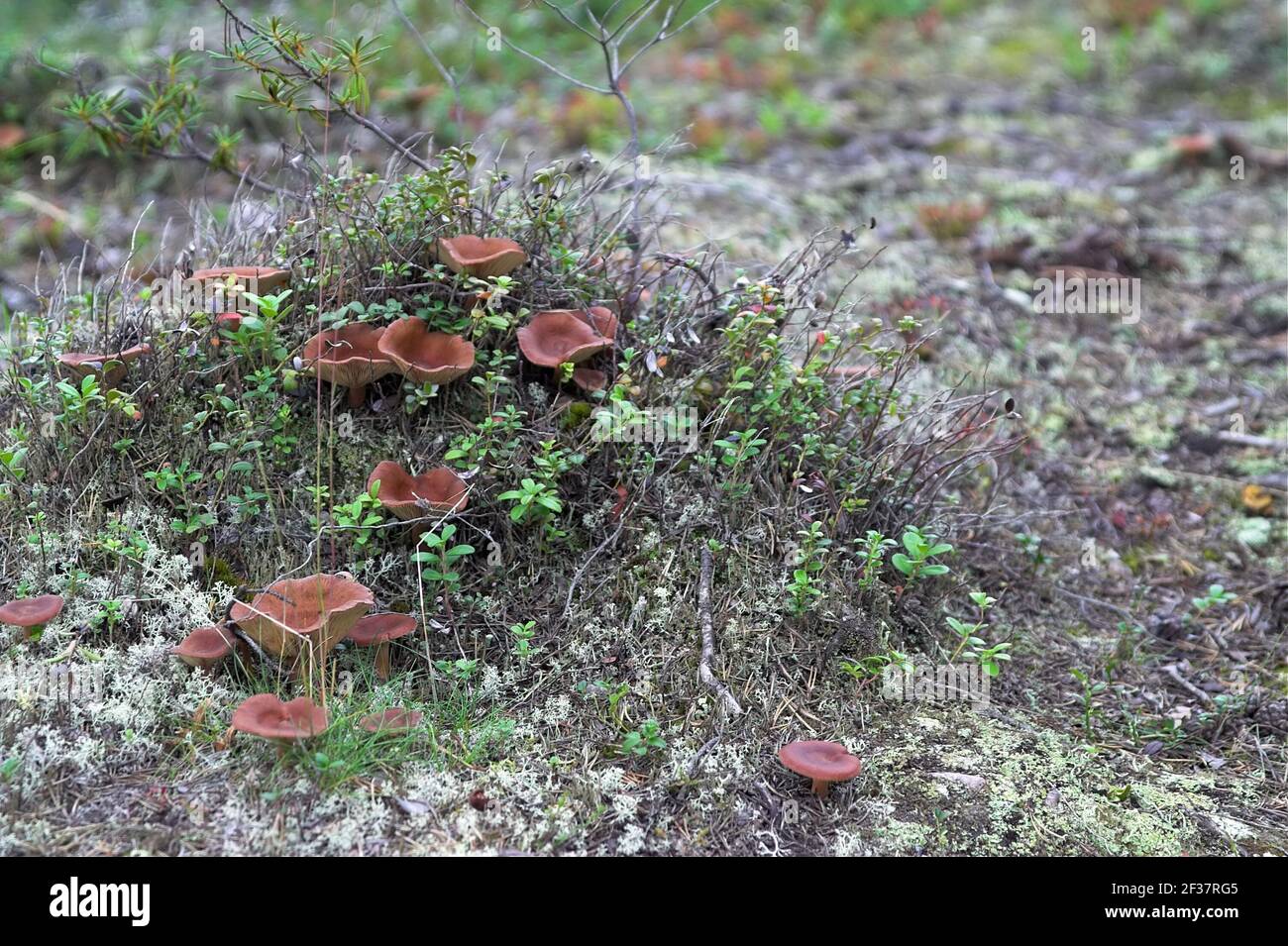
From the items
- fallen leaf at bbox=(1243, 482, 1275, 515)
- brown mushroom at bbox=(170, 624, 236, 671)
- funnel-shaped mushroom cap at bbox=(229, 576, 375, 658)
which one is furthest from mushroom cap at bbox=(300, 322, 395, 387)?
fallen leaf at bbox=(1243, 482, 1275, 515)

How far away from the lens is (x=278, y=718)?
2.62 meters

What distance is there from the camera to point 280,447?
336 cm

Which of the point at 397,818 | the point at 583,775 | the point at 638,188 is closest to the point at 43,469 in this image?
the point at 397,818

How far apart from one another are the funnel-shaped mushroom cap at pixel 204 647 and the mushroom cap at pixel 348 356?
2.81 ft

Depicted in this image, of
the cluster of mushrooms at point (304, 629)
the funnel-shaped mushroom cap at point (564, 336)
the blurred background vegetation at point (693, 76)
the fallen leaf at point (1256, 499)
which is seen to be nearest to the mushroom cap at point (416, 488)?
the cluster of mushrooms at point (304, 629)

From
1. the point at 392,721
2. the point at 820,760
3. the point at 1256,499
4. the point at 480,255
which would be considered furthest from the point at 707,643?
the point at 1256,499

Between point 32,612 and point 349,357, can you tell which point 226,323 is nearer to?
point 349,357

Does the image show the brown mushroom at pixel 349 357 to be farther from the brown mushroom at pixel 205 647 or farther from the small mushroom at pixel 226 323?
the brown mushroom at pixel 205 647

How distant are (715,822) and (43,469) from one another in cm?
243

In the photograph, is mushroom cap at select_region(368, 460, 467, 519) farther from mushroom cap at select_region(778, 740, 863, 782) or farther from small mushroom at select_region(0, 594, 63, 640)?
mushroom cap at select_region(778, 740, 863, 782)

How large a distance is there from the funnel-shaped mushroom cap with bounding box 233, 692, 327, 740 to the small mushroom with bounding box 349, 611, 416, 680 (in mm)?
327

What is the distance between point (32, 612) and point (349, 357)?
45.8 inches

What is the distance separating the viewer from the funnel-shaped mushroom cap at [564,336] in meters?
3.37

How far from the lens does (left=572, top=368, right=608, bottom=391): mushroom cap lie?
137 inches
